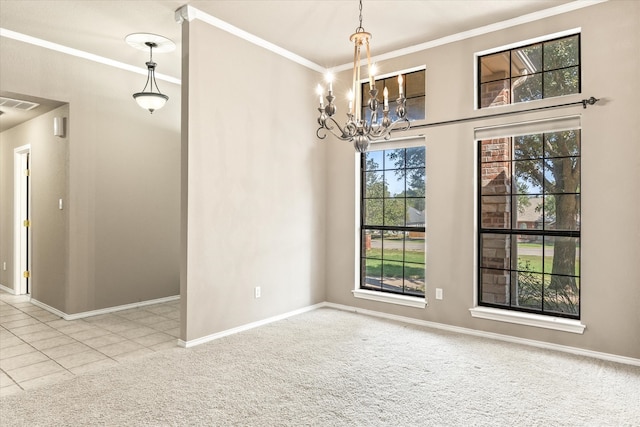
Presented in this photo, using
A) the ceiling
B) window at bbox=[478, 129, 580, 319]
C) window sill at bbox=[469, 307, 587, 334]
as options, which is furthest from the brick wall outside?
the ceiling

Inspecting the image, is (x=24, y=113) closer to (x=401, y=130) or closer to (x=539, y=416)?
(x=401, y=130)

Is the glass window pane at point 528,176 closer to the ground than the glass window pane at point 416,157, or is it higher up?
closer to the ground

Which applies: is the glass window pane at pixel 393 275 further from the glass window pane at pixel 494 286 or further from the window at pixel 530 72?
the window at pixel 530 72

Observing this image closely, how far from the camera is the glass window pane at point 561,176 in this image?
3.97 meters

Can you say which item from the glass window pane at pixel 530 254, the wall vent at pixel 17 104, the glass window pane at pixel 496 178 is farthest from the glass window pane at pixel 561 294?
the wall vent at pixel 17 104

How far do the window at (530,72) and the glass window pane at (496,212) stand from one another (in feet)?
3.17

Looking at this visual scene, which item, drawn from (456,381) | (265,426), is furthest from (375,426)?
(456,381)

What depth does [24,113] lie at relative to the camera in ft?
17.3

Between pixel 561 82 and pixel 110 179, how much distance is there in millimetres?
4999

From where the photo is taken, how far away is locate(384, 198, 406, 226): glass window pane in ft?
15.6

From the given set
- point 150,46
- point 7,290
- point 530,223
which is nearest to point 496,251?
point 530,223

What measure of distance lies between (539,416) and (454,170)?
2.40m

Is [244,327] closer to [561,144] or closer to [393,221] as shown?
[393,221]

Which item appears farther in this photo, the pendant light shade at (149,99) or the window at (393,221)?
the window at (393,221)
